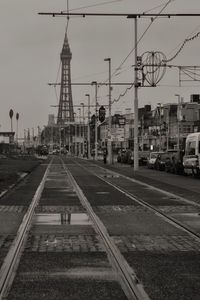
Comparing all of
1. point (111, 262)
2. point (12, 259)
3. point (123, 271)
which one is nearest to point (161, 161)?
point (12, 259)

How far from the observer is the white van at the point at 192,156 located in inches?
1484

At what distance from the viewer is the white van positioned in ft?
124

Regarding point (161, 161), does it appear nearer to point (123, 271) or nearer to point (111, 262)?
point (111, 262)

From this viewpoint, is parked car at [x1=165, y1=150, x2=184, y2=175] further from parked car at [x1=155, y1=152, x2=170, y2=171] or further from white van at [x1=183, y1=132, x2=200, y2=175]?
white van at [x1=183, y1=132, x2=200, y2=175]

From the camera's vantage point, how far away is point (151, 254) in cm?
973

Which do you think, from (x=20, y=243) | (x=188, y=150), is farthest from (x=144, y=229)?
(x=188, y=150)

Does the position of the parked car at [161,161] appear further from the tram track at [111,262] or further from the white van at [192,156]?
the tram track at [111,262]

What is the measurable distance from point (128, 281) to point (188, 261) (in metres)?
1.68

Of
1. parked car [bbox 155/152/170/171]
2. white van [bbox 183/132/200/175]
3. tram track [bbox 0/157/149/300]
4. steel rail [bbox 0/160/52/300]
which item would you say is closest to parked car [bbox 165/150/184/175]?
parked car [bbox 155/152/170/171]

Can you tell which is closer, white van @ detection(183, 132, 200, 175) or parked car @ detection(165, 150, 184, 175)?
white van @ detection(183, 132, 200, 175)

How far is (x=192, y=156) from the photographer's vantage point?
38656mm

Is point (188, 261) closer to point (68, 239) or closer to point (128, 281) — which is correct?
point (128, 281)

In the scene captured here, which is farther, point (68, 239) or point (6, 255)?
point (68, 239)

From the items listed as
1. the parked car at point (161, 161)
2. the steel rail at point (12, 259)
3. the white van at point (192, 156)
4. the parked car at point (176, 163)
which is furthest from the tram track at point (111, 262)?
the parked car at point (161, 161)
